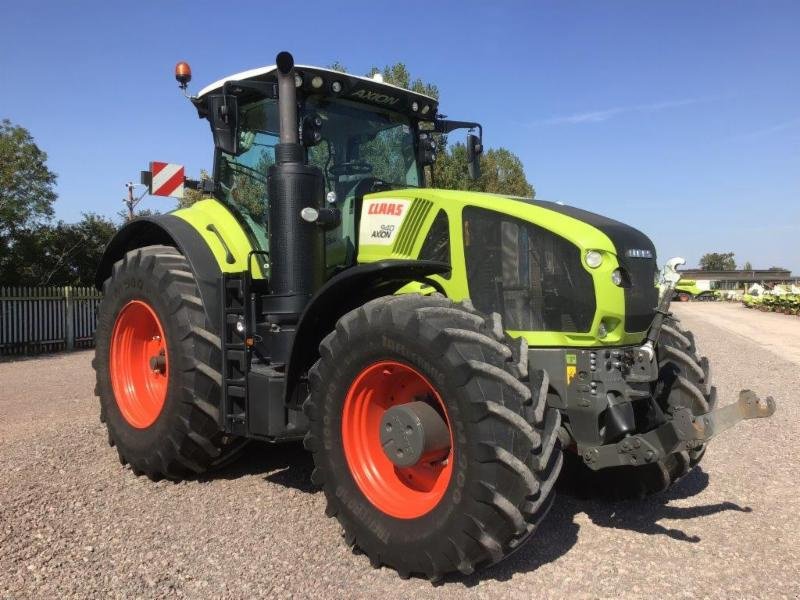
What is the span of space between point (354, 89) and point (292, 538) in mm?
2872

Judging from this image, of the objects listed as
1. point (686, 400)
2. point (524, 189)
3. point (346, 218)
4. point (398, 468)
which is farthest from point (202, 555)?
point (524, 189)

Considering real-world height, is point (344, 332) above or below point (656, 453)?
above

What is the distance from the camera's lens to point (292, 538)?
145 inches

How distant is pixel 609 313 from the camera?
3439mm

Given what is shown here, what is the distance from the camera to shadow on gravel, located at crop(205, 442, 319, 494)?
186 inches

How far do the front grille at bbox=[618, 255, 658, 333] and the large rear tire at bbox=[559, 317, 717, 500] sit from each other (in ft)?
1.81

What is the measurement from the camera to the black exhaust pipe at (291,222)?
A: 4035 mm

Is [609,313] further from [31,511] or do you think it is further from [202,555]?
[31,511]

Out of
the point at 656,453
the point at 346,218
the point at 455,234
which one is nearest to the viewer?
the point at 656,453

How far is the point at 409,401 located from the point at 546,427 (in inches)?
32.4

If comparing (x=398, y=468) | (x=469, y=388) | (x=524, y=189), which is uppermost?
(x=524, y=189)

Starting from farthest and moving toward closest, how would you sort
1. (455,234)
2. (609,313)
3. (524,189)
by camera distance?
(524,189), (455,234), (609,313)

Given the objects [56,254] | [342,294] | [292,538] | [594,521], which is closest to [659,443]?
[594,521]

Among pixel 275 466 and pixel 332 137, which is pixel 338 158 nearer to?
pixel 332 137
